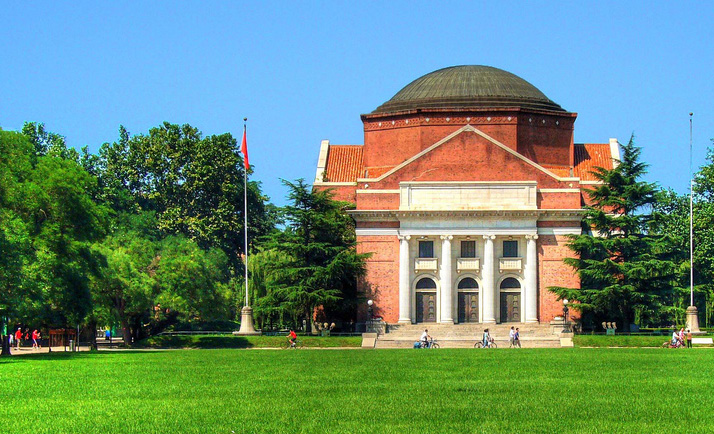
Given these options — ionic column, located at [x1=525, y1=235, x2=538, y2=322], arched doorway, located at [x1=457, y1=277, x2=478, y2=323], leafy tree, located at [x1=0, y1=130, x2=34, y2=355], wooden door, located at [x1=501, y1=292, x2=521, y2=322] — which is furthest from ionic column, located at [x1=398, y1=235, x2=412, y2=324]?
leafy tree, located at [x1=0, y1=130, x2=34, y2=355]

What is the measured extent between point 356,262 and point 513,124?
16578mm

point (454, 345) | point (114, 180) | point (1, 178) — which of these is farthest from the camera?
point (114, 180)

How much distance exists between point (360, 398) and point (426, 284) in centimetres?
5374

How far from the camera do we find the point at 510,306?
253 feet

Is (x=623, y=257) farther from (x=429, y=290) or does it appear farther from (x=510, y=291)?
(x=429, y=290)

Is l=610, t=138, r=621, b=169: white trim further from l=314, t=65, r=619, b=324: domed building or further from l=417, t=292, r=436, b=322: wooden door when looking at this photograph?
l=417, t=292, r=436, b=322: wooden door

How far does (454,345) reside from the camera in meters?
67.9

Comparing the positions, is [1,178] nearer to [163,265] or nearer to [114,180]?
[163,265]

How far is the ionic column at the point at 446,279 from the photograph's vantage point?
76000 mm

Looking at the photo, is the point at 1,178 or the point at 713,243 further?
the point at 713,243

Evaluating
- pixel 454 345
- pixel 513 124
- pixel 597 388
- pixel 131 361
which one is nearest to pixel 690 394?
pixel 597 388

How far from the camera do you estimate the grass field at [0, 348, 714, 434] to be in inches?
775

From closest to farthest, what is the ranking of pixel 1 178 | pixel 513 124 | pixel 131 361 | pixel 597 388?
pixel 597 388
pixel 131 361
pixel 1 178
pixel 513 124

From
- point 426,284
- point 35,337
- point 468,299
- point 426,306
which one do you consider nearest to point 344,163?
point 426,284
